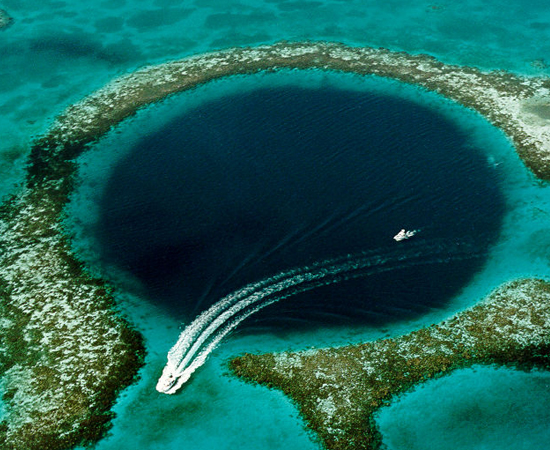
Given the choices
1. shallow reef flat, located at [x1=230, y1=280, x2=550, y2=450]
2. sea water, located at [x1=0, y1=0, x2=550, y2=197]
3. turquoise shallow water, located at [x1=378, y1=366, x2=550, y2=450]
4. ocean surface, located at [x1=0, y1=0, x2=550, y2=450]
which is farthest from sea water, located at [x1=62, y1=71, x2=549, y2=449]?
sea water, located at [x1=0, y1=0, x2=550, y2=197]

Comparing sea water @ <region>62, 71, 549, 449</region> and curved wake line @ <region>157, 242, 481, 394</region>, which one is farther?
curved wake line @ <region>157, 242, 481, 394</region>

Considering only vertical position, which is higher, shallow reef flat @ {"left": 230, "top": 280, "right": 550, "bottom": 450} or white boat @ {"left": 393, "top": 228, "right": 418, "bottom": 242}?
white boat @ {"left": 393, "top": 228, "right": 418, "bottom": 242}

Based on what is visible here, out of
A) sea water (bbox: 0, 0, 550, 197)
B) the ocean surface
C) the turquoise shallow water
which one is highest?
sea water (bbox: 0, 0, 550, 197)

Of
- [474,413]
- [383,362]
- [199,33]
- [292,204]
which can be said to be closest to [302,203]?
[292,204]

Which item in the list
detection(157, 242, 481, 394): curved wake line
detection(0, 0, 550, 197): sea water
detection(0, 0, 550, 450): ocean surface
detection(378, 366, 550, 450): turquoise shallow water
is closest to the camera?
detection(378, 366, 550, 450): turquoise shallow water

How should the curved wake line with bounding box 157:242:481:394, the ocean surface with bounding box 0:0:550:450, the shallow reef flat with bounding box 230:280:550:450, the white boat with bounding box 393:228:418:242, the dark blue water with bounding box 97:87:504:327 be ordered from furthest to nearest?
the white boat with bounding box 393:228:418:242 < the dark blue water with bounding box 97:87:504:327 < the curved wake line with bounding box 157:242:481:394 < the ocean surface with bounding box 0:0:550:450 < the shallow reef flat with bounding box 230:280:550:450

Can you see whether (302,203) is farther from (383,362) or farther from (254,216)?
(383,362)

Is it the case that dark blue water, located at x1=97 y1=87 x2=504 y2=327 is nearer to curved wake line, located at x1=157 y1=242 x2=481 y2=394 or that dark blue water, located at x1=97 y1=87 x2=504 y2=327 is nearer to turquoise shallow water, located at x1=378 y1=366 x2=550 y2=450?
curved wake line, located at x1=157 y1=242 x2=481 y2=394

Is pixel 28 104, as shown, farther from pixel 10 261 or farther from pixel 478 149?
pixel 478 149
